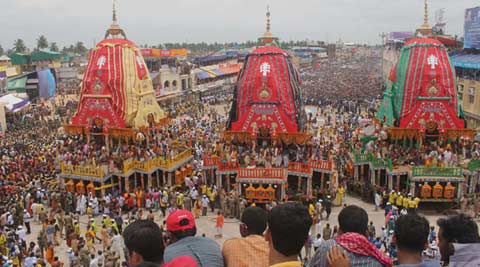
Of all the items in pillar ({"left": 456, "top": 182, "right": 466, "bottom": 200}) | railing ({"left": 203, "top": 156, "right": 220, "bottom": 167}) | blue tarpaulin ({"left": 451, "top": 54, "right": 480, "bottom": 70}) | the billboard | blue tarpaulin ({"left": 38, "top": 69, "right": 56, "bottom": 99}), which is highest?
the billboard

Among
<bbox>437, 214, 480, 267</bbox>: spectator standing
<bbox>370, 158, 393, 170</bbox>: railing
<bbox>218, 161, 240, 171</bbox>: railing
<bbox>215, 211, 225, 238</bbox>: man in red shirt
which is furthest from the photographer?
<bbox>370, 158, 393, 170</bbox>: railing

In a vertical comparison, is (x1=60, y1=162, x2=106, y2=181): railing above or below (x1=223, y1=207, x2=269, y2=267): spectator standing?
below

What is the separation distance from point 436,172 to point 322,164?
4.50 meters

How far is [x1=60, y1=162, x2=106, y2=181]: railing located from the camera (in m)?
19.7

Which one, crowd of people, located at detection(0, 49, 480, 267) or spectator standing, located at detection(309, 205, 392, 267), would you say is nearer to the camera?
spectator standing, located at detection(309, 205, 392, 267)

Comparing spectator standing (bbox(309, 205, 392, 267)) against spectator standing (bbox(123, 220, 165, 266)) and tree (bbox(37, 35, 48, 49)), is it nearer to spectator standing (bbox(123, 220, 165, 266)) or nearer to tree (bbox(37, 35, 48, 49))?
spectator standing (bbox(123, 220, 165, 266))

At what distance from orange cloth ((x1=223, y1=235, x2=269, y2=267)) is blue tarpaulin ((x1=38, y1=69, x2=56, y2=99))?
179 feet

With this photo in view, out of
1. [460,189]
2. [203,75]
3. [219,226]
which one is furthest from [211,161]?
[203,75]

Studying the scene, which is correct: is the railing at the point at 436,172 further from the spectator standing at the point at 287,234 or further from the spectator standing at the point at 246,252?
the spectator standing at the point at 287,234

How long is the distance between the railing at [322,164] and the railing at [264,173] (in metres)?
2.00

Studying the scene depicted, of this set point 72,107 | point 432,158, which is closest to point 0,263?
point 432,158

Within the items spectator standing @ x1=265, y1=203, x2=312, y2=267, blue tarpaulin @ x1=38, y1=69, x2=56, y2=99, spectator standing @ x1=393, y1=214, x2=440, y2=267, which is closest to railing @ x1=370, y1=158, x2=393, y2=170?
spectator standing @ x1=393, y1=214, x2=440, y2=267

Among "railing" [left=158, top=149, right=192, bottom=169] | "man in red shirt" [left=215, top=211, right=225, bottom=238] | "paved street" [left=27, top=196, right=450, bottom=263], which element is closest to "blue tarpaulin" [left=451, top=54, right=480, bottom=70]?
"paved street" [left=27, top=196, right=450, bottom=263]

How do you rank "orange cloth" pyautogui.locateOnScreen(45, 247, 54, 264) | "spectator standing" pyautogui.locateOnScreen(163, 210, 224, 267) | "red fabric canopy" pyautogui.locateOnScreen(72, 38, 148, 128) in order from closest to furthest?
"spectator standing" pyautogui.locateOnScreen(163, 210, 224, 267) → "orange cloth" pyautogui.locateOnScreen(45, 247, 54, 264) → "red fabric canopy" pyautogui.locateOnScreen(72, 38, 148, 128)
